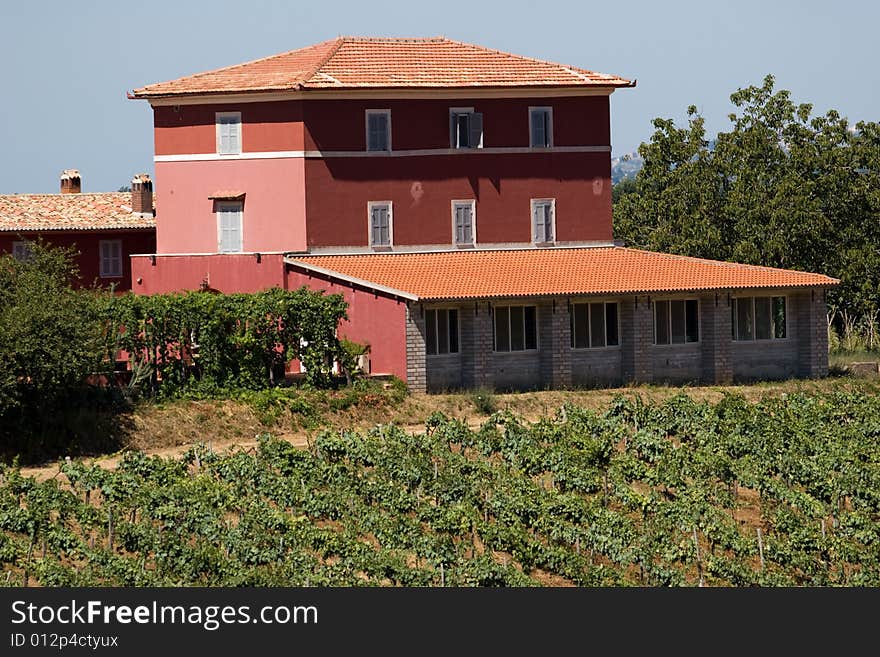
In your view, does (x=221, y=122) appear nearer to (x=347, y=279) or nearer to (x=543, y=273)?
(x=347, y=279)

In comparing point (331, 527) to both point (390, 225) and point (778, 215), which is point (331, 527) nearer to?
point (390, 225)

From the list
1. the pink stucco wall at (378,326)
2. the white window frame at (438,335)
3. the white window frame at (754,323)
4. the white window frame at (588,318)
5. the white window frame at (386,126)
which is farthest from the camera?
the white window frame at (386,126)

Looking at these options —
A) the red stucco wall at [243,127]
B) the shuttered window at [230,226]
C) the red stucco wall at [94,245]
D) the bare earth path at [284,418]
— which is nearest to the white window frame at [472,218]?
the red stucco wall at [243,127]

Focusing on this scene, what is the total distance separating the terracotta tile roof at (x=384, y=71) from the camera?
169 feet

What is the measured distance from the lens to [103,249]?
55.2 meters

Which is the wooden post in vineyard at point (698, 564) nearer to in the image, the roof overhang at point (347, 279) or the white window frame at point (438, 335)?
the roof overhang at point (347, 279)

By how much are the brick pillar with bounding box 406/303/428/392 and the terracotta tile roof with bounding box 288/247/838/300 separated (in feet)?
1.86

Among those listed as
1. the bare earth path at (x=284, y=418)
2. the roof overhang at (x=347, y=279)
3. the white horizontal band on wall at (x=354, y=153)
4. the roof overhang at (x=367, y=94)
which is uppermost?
the roof overhang at (x=367, y=94)

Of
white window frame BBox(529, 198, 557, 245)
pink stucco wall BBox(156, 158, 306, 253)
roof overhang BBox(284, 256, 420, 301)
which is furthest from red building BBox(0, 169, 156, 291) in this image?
white window frame BBox(529, 198, 557, 245)

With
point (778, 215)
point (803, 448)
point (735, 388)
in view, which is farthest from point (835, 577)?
point (778, 215)

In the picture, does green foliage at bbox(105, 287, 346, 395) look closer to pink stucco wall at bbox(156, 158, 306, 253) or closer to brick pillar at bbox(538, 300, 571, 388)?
brick pillar at bbox(538, 300, 571, 388)

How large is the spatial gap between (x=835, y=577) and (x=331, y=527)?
28.1 feet

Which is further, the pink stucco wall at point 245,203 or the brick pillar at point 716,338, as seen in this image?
the pink stucco wall at point 245,203

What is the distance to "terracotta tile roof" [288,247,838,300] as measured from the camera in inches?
1843
